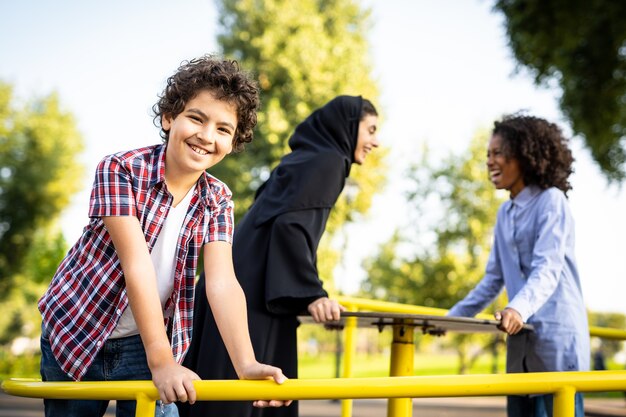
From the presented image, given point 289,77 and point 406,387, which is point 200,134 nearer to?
point 406,387

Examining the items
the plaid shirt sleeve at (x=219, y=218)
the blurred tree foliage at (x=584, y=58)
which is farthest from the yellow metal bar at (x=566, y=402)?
the blurred tree foliage at (x=584, y=58)

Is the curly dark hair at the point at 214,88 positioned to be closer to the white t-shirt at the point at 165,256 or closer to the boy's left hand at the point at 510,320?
the white t-shirt at the point at 165,256

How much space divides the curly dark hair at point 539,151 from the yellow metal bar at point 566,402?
2020 millimetres

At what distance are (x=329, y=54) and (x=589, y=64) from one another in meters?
10.1

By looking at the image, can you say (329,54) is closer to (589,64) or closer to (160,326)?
(589,64)

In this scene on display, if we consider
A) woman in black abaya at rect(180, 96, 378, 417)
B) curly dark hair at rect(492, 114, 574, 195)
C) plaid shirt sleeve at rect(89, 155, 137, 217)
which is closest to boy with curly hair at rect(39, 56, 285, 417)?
plaid shirt sleeve at rect(89, 155, 137, 217)

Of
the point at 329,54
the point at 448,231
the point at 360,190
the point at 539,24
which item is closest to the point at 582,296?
the point at 539,24

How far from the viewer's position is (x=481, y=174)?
24.1 meters

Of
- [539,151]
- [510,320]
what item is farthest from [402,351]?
[539,151]

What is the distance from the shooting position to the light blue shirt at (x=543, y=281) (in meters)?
2.97

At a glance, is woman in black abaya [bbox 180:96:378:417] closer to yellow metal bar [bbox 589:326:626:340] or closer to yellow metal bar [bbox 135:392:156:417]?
yellow metal bar [bbox 135:392:156:417]

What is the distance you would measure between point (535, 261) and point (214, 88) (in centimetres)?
173

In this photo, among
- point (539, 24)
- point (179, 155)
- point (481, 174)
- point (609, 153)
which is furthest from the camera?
point (481, 174)

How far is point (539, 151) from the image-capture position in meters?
3.40
